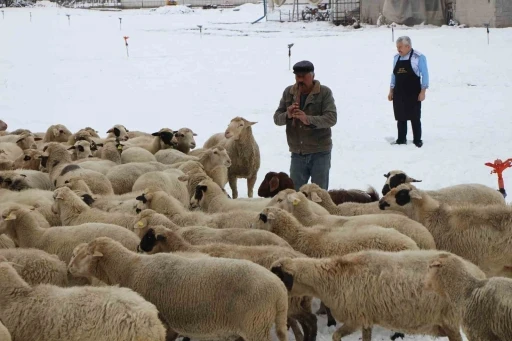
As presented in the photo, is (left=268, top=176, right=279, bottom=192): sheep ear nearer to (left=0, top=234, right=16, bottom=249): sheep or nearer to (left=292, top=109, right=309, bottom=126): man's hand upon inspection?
(left=292, top=109, right=309, bottom=126): man's hand

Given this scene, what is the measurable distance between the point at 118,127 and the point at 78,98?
11564mm

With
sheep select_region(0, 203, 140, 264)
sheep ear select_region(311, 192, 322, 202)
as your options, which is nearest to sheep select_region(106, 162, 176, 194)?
sheep select_region(0, 203, 140, 264)

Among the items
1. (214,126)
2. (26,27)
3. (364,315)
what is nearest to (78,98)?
(214,126)

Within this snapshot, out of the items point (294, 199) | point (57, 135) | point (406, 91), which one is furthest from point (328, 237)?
point (406, 91)

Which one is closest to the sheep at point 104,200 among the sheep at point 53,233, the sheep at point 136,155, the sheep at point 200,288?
the sheep at point 53,233

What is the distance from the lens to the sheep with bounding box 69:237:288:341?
585 cm

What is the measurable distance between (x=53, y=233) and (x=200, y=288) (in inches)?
85.8

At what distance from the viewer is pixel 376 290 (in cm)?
616

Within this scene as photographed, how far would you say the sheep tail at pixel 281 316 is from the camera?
590 cm

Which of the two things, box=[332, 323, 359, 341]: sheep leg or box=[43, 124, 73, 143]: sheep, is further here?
box=[43, 124, 73, 143]: sheep

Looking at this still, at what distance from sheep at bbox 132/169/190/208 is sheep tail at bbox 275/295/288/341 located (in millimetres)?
3929

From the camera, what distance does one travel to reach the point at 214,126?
1853 centimetres

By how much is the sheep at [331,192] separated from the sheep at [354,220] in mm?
1436

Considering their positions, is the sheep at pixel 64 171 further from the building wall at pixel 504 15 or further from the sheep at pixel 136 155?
the building wall at pixel 504 15
